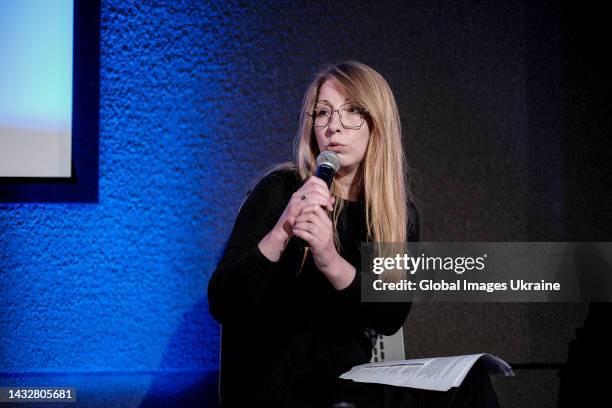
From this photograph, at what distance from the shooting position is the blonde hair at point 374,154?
4.33 feet

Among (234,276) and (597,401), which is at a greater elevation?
(234,276)

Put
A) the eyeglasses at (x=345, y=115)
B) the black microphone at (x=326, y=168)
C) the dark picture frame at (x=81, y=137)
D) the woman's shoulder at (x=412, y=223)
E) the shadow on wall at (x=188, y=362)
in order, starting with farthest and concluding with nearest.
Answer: the dark picture frame at (x=81, y=137)
the shadow on wall at (x=188, y=362)
the woman's shoulder at (x=412, y=223)
the eyeglasses at (x=345, y=115)
the black microphone at (x=326, y=168)

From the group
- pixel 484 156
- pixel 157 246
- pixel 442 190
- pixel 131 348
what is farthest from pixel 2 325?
pixel 484 156

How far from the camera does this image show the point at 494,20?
2.03 meters

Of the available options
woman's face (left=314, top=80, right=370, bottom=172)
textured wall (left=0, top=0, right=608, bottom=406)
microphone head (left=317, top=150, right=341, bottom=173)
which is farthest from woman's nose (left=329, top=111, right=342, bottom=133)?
textured wall (left=0, top=0, right=608, bottom=406)

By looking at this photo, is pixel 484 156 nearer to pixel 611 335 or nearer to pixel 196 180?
pixel 611 335

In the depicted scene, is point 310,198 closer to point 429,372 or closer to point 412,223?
point 429,372

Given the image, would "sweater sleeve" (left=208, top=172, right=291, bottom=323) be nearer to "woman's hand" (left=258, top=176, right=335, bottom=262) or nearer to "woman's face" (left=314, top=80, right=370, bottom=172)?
"woman's hand" (left=258, top=176, right=335, bottom=262)

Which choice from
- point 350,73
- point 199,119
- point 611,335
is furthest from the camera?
point 199,119

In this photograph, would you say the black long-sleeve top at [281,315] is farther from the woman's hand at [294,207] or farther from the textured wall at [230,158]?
the textured wall at [230,158]

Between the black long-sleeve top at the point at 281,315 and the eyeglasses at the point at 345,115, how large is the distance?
146 millimetres

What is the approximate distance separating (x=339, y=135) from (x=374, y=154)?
13 centimetres

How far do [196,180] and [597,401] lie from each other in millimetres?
1391

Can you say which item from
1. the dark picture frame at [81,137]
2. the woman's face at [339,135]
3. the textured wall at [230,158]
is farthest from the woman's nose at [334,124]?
the dark picture frame at [81,137]
